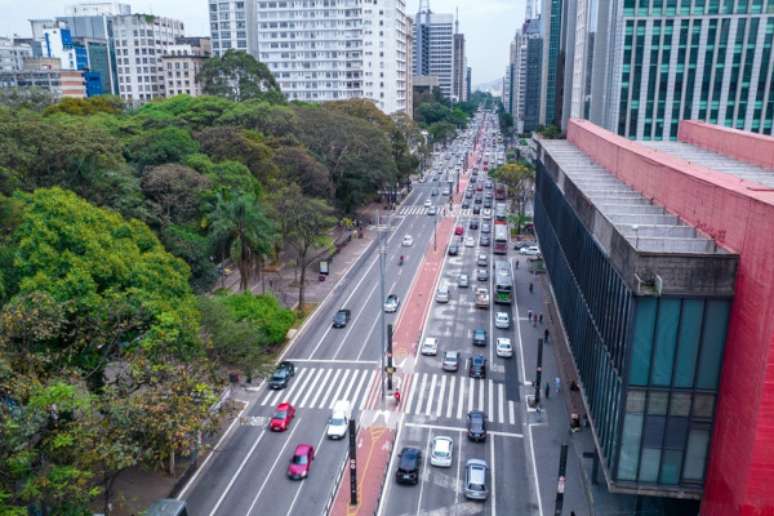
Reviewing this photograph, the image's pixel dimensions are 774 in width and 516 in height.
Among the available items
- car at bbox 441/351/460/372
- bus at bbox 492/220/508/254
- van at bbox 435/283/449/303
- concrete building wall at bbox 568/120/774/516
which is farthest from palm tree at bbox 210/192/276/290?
bus at bbox 492/220/508/254

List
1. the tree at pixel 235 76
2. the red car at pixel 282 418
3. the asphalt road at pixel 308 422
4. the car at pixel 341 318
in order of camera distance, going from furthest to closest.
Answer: the tree at pixel 235 76, the car at pixel 341 318, the red car at pixel 282 418, the asphalt road at pixel 308 422

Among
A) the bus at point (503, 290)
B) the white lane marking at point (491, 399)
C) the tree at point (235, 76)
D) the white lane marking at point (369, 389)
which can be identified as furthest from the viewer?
the tree at point (235, 76)

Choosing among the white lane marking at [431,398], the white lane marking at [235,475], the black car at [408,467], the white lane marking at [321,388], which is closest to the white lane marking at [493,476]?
the black car at [408,467]

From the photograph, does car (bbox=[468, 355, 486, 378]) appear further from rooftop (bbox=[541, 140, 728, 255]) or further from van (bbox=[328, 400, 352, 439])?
rooftop (bbox=[541, 140, 728, 255])

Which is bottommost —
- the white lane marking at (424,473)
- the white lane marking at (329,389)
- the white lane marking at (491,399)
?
the white lane marking at (491,399)

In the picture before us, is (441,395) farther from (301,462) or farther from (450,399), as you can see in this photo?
A: (301,462)

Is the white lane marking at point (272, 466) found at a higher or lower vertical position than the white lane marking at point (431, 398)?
higher

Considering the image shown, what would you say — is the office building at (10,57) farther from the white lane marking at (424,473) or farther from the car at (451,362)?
the white lane marking at (424,473)
